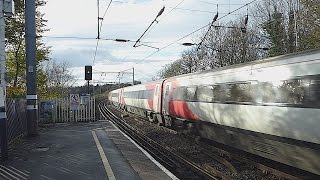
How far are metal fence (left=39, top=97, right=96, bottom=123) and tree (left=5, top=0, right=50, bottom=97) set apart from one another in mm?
3887

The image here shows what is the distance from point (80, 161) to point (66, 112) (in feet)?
54.4

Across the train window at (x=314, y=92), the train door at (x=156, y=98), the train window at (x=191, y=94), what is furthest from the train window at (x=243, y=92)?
the train door at (x=156, y=98)

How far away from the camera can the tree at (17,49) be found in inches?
1157

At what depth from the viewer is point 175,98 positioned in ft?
64.1

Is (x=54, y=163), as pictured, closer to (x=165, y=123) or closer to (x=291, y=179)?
(x=291, y=179)

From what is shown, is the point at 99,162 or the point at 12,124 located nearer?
the point at 99,162

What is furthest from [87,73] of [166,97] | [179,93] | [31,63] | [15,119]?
[179,93]

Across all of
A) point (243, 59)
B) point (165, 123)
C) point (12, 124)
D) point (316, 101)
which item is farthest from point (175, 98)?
point (243, 59)

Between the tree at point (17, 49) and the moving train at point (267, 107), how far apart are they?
1771cm

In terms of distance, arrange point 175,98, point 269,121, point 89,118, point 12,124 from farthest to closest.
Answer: point 89,118
point 175,98
point 12,124
point 269,121

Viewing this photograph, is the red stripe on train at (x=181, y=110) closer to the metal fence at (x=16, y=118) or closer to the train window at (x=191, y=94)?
the train window at (x=191, y=94)

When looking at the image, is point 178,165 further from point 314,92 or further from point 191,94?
point 191,94

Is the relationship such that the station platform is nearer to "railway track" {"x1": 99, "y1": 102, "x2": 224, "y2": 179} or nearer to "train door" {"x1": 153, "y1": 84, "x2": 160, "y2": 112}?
"railway track" {"x1": 99, "y1": 102, "x2": 224, "y2": 179}

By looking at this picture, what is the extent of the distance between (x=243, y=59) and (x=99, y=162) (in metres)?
30.9
